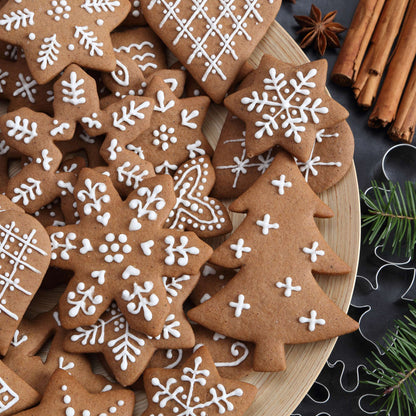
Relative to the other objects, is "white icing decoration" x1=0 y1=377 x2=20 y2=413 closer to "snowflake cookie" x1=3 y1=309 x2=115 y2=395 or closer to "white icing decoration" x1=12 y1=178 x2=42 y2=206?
"snowflake cookie" x1=3 y1=309 x2=115 y2=395

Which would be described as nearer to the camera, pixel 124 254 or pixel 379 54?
pixel 124 254

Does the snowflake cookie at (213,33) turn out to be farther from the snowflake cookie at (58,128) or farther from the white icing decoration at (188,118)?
the snowflake cookie at (58,128)

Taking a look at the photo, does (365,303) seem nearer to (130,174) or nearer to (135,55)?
(130,174)

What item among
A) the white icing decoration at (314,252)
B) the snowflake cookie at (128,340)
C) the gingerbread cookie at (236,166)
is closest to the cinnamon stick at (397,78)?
the gingerbread cookie at (236,166)

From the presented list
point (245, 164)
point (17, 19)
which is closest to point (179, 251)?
point (245, 164)

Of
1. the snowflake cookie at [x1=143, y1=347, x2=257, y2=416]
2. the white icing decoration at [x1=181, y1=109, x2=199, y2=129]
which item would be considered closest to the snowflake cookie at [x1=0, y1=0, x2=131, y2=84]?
the white icing decoration at [x1=181, y1=109, x2=199, y2=129]

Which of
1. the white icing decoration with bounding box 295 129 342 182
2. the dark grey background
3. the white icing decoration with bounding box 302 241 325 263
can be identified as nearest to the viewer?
the white icing decoration with bounding box 302 241 325 263
